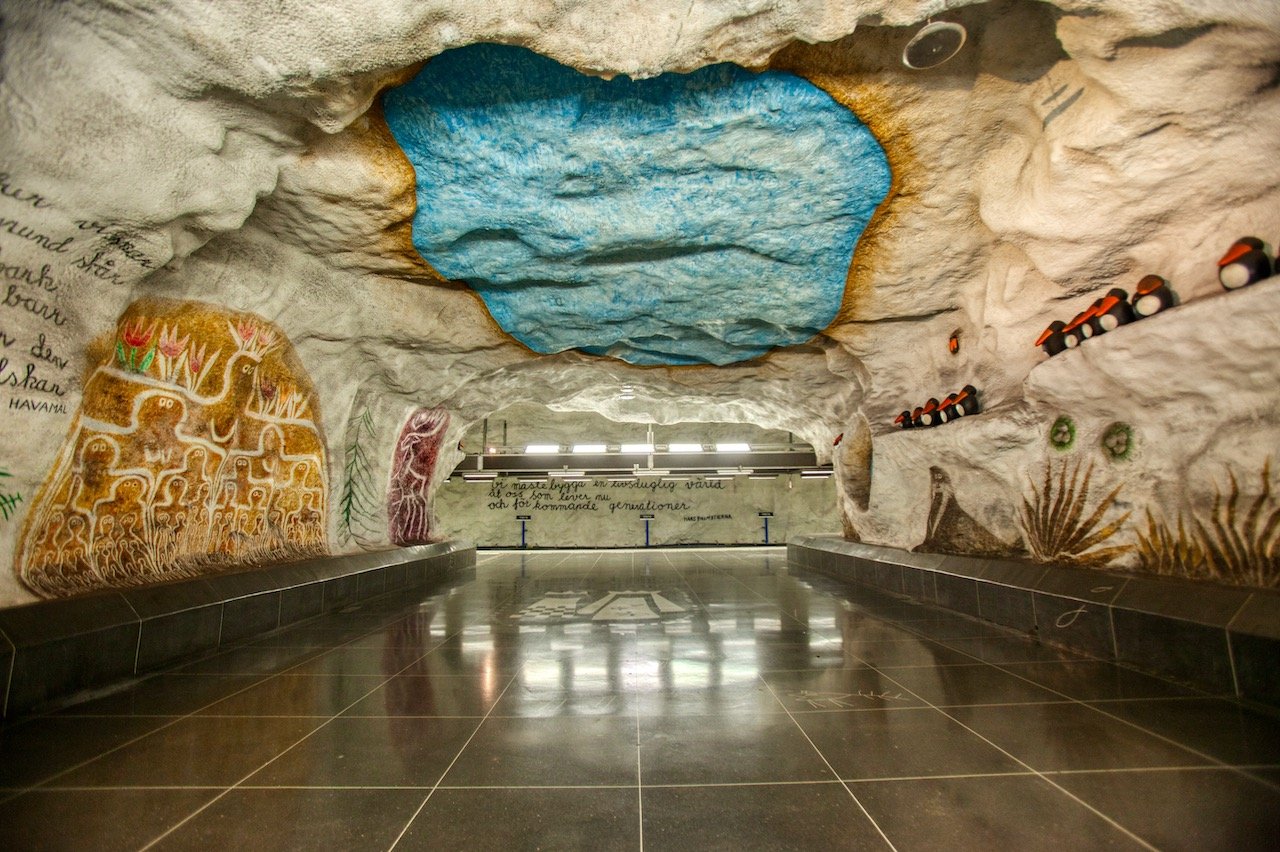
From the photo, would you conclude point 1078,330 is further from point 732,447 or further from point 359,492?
point 732,447

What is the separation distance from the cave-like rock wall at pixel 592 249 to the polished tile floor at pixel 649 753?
130 centimetres

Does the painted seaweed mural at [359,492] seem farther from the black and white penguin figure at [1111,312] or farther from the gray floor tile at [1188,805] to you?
the black and white penguin figure at [1111,312]

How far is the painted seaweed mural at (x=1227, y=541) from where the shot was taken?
10.9 feet


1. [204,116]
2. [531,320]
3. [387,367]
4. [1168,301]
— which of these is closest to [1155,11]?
[1168,301]

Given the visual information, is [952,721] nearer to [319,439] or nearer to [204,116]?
[204,116]

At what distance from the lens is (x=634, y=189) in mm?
4566

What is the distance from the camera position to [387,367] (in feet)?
23.4

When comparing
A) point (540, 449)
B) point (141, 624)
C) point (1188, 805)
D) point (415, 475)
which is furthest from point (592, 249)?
point (540, 449)

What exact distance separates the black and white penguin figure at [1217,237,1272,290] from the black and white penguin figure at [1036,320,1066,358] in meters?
1.15

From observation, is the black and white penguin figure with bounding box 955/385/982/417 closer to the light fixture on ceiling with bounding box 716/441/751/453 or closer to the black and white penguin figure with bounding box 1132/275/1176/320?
the black and white penguin figure with bounding box 1132/275/1176/320

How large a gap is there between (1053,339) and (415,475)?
7844 mm

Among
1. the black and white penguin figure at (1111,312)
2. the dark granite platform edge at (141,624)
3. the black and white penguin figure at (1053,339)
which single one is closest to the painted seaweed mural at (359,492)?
the dark granite platform edge at (141,624)

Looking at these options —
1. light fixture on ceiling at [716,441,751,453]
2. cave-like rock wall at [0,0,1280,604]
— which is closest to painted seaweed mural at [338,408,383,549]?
cave-like rock wall at [0,0,1280,604]

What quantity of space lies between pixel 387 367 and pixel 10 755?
503 cm
